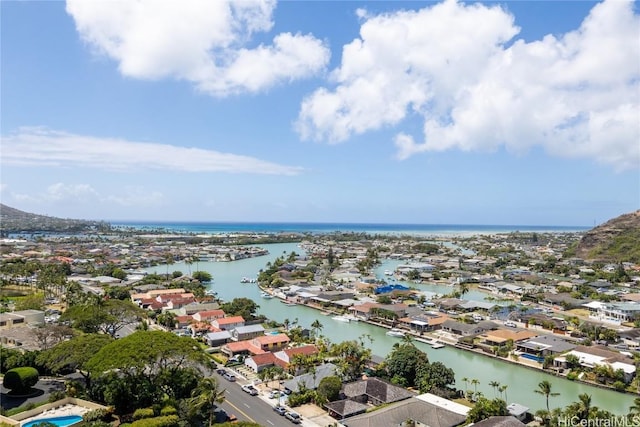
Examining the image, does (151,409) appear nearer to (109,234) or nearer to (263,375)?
(263,375)

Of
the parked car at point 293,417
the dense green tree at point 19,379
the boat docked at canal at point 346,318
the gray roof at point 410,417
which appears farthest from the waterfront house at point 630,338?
the dense green tree at point 19,379

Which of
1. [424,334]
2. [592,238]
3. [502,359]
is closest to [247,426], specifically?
[502,359]

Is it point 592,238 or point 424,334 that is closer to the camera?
point 424,334

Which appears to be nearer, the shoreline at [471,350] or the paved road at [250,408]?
the paved road at [250,408]

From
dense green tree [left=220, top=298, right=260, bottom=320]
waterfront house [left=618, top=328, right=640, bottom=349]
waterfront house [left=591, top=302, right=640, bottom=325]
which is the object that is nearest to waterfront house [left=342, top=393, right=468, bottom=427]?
dense green tree [left=220, top=298, right=260, bottom=320]

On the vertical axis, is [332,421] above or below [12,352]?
below

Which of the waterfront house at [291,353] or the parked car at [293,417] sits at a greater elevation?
the waterfront house at [291,353]

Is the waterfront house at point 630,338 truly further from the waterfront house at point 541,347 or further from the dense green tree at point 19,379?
the dense green tree at point 19,379
